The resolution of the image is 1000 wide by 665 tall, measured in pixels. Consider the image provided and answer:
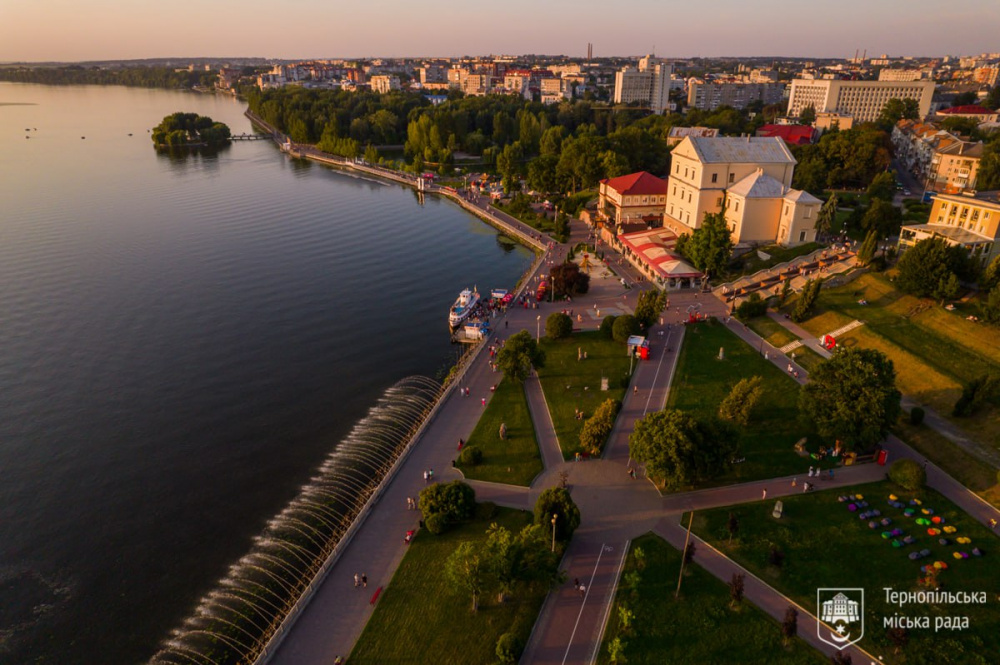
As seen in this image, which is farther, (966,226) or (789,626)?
(966,226)

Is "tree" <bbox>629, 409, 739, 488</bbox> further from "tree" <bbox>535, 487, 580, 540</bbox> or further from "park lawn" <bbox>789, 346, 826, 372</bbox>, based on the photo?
"park lawn" <bbox>789, 346, 826, 372</bbox>

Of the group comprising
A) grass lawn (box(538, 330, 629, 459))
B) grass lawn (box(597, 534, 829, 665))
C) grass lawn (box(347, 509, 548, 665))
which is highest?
grass lawn (box(538, 330, 629, 459))

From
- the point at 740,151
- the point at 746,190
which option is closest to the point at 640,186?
the point at 740,151

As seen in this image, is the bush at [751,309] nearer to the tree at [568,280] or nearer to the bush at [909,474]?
the tree at [568,280]

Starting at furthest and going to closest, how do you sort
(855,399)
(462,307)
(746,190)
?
(746,190), (462,307), (855,399)

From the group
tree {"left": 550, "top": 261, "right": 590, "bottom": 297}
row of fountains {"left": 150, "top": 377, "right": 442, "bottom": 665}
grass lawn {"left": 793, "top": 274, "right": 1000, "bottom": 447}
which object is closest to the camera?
row of fountains {"left": 150, "top": 377, "right": 442, "bottom": 665}

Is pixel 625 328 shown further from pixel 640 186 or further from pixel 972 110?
pixel 972 110

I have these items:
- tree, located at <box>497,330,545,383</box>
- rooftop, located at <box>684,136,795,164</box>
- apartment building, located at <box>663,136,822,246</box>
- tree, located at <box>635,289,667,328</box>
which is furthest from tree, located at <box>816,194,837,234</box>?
tree, located at <box>497,330,545,383</box>
